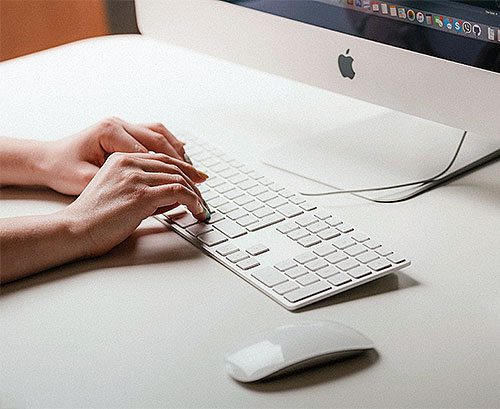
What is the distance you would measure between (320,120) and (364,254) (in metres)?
0.43

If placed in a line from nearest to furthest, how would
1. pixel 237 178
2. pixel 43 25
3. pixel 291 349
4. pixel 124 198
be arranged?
pixel 291 349 < pixel 124 198 < pixel 237 178 < pixel 43 25

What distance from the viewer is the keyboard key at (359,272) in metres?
0.84

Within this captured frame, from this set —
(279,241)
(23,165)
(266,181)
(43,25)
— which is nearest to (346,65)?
(266,181)

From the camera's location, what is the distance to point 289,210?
96 centimetres

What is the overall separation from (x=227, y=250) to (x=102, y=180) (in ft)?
0.49

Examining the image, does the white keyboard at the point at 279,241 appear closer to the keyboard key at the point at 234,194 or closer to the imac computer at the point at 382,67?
the keyboard key at the point at 234,194

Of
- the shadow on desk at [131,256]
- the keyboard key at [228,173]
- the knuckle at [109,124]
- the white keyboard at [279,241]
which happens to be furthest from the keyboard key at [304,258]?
the knuckle at [109,124]

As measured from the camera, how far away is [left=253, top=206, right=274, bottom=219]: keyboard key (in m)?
0.95

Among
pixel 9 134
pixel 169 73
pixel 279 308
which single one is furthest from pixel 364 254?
pixel 169 73

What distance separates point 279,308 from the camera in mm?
819

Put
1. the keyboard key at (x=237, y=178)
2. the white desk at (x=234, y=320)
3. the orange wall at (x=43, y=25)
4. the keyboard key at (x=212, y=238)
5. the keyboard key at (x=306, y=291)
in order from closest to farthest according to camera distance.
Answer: the white desk at (x=234, y=320) < the keyboard key at (x=306, y=291) < the keyboard key at (x=212, y=238) < the keyboard key at (x=237, y=178) < the orange wall at (x=43, y=25)

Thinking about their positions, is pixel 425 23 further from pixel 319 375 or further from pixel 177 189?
pixel 319 375

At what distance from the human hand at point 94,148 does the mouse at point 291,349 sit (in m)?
0.37

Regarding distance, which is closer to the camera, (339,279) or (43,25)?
(339,279)
